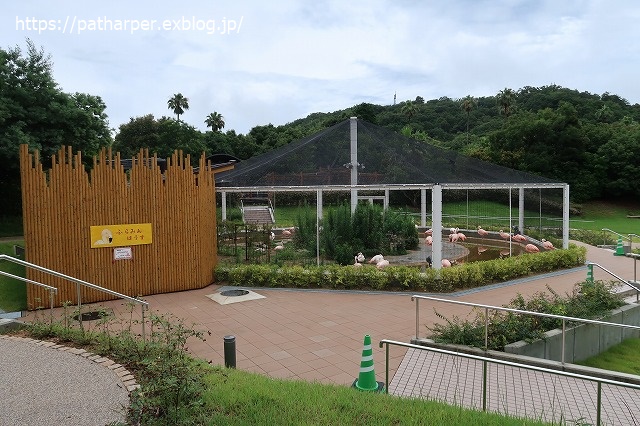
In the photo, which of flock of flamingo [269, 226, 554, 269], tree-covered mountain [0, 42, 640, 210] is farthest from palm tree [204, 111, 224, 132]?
flock of flamingo [269, 226, 554, 269]

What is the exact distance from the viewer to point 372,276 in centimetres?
1052

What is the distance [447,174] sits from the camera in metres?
11.6

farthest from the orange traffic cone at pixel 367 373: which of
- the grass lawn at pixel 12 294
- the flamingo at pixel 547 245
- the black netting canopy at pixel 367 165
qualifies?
the flamingo at pixel 547 245

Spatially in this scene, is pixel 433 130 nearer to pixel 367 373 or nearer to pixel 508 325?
pixel 508 325

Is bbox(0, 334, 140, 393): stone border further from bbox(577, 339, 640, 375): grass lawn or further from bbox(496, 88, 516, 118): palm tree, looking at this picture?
bbox(496, 88, 516, 118): palm tree

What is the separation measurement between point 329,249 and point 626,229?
79.4 ft

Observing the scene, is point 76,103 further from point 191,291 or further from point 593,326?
point 593,326

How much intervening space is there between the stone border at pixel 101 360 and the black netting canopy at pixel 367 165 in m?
6.52

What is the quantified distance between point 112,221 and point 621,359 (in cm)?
962

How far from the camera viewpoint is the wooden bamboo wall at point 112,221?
Result: 9.11 m

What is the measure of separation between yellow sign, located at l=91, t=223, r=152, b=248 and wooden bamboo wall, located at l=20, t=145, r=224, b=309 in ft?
0.32

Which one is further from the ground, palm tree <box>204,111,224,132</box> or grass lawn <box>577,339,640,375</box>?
palm tree <box>204,111,224,132</box>

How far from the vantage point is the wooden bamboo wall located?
29.9ft

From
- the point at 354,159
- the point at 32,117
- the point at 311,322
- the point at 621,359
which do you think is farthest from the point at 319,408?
the point at 32,117
